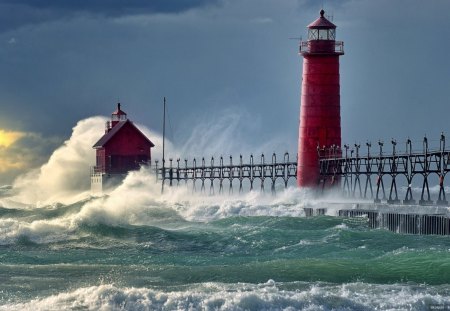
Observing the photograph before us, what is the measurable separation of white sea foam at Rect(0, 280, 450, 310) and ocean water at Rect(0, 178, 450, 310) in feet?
0.07

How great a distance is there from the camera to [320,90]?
49688 mm

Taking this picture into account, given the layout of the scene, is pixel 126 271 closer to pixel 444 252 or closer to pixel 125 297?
pixel 125 297

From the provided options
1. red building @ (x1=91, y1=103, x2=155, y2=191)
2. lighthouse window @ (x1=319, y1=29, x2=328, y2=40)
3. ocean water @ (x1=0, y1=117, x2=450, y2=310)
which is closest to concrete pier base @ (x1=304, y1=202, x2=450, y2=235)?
ocean water @ (x1=0, y1=117, x2=450, y2=310)

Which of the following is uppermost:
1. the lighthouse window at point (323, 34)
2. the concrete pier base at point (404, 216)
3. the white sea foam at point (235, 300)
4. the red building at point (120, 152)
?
the lighthouse window at point (323, 34)

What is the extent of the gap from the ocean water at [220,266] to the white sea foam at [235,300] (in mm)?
20

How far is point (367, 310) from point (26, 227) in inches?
655

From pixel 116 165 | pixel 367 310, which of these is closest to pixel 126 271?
pixel 367 310

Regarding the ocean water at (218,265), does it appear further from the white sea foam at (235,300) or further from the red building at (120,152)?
the red building at (120,152)

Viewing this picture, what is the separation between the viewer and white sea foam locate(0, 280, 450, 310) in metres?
20.5

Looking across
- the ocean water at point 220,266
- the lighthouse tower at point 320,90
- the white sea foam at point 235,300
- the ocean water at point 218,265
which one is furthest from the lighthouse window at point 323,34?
the white sea foam at point 235,300

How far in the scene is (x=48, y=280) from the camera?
80.3ft

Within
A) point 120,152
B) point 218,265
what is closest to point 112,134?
point 120,152

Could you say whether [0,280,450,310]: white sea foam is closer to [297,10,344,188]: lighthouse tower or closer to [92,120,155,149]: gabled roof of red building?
[297,10,344,188]: lighthouse tower

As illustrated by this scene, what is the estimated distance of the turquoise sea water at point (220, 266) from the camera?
20844 mm
